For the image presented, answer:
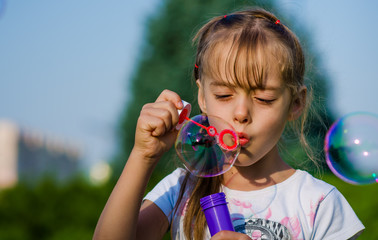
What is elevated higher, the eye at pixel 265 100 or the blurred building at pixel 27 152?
the eye at pixel 265 100

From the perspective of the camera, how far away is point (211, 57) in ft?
6.29

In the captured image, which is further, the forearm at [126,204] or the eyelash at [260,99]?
the eyelash at [260,99]

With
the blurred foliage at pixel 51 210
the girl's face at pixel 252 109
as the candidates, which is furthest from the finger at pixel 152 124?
the blurred foliage at pixel 51 210

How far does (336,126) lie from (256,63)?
931 mm

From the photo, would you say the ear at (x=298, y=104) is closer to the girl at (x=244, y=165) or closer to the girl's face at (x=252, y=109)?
the girl at (x=244, y=165)

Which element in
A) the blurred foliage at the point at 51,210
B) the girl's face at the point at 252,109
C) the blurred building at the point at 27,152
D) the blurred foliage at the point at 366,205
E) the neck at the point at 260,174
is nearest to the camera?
the girl's face at the point at 252,109

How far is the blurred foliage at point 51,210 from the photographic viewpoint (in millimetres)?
5556

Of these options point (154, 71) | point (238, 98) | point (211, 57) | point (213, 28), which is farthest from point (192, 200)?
point (154, 71)

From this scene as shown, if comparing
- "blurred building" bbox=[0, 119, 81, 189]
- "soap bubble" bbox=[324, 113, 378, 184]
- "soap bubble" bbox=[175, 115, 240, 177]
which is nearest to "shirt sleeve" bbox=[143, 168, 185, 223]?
"soap bubble" bbox=[175, 115, 240, 177]

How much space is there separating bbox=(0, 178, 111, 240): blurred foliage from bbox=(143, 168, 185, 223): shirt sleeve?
11.4ft

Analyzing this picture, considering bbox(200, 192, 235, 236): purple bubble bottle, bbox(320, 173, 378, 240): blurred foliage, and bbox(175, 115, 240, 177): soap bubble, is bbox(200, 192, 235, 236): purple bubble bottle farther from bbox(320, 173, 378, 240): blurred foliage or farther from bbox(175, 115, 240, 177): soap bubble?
bbox(320, 173, 378, 240): blurred foliage

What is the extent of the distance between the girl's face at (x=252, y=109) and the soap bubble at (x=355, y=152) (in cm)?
66

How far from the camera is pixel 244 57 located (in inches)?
71.9

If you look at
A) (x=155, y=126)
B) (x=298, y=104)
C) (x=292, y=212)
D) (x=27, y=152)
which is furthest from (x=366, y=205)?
(x=27, y=152)
